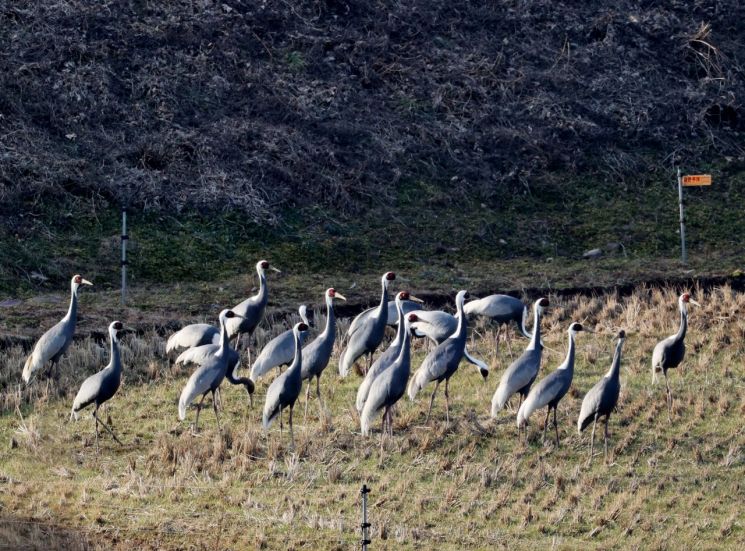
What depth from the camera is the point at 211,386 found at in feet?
39.9

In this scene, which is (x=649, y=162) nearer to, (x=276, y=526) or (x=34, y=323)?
(x=34, y=323)

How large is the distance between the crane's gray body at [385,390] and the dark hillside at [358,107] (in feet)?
30.2

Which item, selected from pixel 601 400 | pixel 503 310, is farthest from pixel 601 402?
pixel 503 310

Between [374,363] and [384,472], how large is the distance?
1.99 meters

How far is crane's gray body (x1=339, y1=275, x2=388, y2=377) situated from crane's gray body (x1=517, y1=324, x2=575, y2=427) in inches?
91.7

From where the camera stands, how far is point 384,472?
1079 cm

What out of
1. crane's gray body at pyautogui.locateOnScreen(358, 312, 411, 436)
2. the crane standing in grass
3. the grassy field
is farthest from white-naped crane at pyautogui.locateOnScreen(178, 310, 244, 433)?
the crane standing in grass

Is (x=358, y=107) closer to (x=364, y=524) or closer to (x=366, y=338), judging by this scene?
(x=366, y=338)

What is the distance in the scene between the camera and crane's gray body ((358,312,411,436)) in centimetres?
1165

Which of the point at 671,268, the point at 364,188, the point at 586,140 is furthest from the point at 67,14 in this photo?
the point at 671,268

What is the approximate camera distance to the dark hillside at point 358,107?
21609 mm

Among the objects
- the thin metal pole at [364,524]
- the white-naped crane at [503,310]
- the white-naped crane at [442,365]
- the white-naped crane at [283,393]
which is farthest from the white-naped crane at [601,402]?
the white-naped crane at [503,310]

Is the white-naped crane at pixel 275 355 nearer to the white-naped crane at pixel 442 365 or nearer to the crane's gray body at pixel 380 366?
the crane's gray body at pixel 380 366

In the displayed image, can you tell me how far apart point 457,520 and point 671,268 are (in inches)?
414
